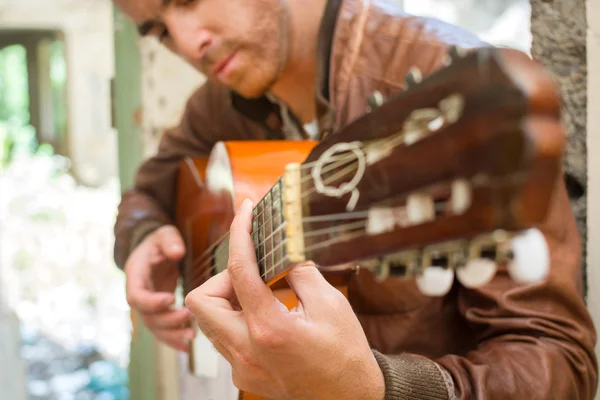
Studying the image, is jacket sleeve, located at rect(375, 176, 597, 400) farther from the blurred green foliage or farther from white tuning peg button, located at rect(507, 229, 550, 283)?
the blurred green foliage

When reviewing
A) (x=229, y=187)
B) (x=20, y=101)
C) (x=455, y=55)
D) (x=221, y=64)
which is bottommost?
(x=229, y=187)

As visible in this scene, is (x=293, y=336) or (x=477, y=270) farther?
(x=293, y=336)

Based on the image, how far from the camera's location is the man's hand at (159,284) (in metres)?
1.18

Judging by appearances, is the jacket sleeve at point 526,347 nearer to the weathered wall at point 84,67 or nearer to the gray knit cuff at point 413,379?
the gray knit cuff at point 413,379

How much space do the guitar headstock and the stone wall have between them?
65cm

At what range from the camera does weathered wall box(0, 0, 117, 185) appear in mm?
2609

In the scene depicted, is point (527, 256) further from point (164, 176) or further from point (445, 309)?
point (164, 176)

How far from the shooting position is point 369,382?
64cm

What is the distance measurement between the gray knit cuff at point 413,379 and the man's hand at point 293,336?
17 mm

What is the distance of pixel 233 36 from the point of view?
42.4 inches

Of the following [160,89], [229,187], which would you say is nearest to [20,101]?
[160,89]

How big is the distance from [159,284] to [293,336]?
0.75 metres

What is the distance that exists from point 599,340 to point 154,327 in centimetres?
90

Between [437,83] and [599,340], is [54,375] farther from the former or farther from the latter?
[437,83]
